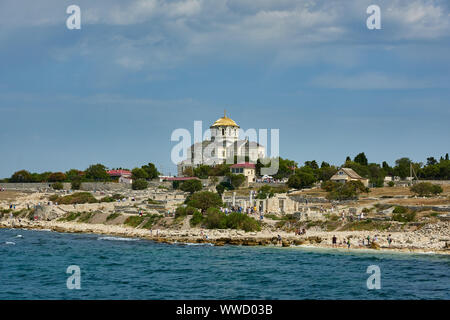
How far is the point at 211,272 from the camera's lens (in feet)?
99.0

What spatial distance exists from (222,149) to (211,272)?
72726mm

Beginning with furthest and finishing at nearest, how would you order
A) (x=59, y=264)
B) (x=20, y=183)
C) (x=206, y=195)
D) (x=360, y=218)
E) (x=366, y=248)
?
1. (x=20, y=183)
2. (x=206, y=195)
3. (x=360, y=218)
4. (x=366, y=248)
5. (x=59, y=264)

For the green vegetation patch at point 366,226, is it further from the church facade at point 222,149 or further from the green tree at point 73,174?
the green tree at point 73,174

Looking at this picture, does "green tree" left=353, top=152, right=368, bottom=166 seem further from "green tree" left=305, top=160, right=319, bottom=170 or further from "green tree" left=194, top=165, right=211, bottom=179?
"green tree" left=194, top=165, right=211, bottom=179

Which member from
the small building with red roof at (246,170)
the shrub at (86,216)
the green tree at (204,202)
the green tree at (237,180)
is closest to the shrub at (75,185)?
the small building with red roof at (246,170)

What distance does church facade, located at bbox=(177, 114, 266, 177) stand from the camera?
101 m

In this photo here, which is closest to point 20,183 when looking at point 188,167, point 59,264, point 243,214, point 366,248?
point 188,167

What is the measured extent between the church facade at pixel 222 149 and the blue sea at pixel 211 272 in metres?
60.0

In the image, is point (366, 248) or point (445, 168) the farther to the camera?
point (445, 168)

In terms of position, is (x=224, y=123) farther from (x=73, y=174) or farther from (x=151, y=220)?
(x=151, y=220)

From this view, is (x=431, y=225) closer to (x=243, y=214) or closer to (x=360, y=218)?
(x=360, y=218)

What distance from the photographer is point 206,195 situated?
53.5 meters

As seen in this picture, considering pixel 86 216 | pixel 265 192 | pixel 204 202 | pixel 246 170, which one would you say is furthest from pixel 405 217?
pixel 246 170

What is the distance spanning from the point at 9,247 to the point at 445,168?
60.0 metres
